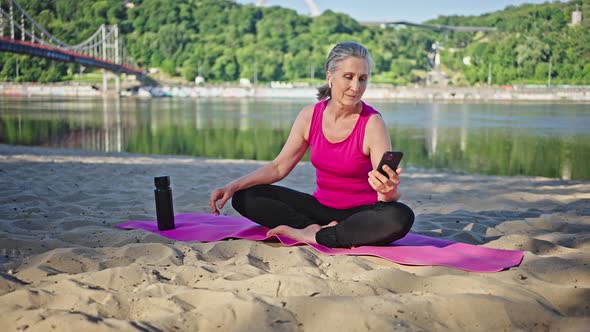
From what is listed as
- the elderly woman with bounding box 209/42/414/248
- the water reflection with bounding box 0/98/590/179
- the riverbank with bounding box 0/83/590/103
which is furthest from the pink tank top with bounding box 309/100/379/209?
the riverbank with bounding box 0/83/590/103

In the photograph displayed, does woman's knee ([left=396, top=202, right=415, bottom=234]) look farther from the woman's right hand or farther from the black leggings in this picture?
the woman's right hand

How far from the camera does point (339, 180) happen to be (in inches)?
102

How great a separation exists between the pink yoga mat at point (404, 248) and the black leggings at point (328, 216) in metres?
0.04

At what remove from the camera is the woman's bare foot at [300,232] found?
2555 mm

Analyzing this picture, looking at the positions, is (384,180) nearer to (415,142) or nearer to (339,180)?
(339,180)

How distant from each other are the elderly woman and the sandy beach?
0.15 meters

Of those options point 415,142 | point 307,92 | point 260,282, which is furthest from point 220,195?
point 307,92

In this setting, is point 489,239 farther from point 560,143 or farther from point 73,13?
point 73,13

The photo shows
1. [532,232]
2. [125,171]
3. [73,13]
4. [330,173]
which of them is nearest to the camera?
[330,173]

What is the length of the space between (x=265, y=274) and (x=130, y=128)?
1446 centimetres

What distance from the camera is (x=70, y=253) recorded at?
2.29 meters

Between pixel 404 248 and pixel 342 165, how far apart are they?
0.42m

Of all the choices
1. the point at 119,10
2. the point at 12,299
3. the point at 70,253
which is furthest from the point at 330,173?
the point at 119,10

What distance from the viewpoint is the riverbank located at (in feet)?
157
